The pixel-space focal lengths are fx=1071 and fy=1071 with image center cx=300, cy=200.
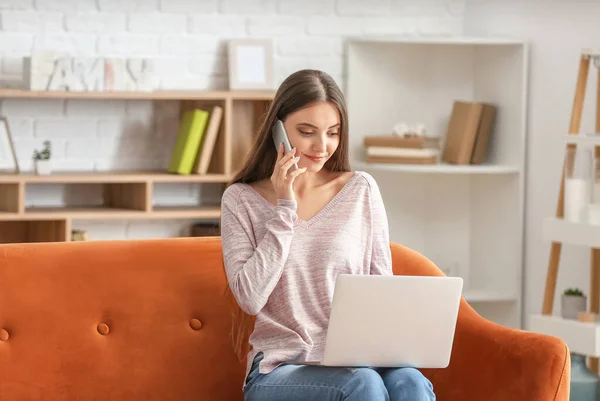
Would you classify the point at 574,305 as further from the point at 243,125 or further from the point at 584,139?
the point at 243,125

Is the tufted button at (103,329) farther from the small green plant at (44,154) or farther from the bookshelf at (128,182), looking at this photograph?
the small green plant at (44,154)

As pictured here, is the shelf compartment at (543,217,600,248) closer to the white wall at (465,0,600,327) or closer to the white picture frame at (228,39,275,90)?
the white wall at (465,0,600,327)

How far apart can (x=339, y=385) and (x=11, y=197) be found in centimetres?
222

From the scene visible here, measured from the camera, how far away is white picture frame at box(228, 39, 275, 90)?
4277 millimetres

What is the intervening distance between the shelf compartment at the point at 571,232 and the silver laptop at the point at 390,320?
144cm

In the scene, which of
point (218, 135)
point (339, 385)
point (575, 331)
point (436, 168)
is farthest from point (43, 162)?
point (339, 385)

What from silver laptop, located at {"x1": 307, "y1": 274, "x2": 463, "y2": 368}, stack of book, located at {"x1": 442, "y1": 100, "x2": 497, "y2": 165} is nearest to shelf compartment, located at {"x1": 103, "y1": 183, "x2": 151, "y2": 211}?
stack of book, located at {"x1": 442, "y1": 100, "x2": 497, "y2": 165}

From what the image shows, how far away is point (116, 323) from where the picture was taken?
2502mm

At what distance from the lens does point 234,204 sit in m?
2.39

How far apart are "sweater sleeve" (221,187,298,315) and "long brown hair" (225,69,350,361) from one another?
0.53 ft

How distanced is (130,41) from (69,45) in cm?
24

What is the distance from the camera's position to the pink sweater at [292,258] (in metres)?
2.27

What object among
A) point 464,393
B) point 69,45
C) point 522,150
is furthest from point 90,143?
point 464,393

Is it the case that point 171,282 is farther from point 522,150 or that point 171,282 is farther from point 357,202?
point 522,150
